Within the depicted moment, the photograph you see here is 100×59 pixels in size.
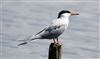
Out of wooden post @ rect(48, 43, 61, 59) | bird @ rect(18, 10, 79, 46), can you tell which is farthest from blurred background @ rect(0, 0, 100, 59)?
wooden post @ rect(48, 43, 61, 59)

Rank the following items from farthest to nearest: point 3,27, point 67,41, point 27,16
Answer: point 27,16, point 3,27, point 67,41

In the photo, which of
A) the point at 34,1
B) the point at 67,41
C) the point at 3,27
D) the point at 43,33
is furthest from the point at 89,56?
the point at 34,1

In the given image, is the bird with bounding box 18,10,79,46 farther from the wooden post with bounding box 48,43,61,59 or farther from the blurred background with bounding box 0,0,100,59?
the blurred background with bounding box 0,0,100,59

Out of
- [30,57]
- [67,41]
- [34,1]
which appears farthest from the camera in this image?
[34,1]

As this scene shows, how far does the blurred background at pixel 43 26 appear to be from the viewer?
52.2 ft

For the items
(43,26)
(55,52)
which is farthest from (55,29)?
(43,26)

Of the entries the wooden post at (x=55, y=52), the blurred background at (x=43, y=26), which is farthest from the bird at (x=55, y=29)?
the blurred background at (x=43, y=26)

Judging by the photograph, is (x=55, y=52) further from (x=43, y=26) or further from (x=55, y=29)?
(x=43, y=26)

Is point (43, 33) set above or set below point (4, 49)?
above

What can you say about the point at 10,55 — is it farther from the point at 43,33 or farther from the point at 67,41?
the point at 43,33

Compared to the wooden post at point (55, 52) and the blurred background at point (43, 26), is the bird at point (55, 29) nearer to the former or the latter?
the wooden post at point (55, 52)

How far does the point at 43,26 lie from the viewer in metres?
18.3

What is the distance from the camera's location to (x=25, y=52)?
51.3 feet

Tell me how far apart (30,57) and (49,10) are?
635 cm
